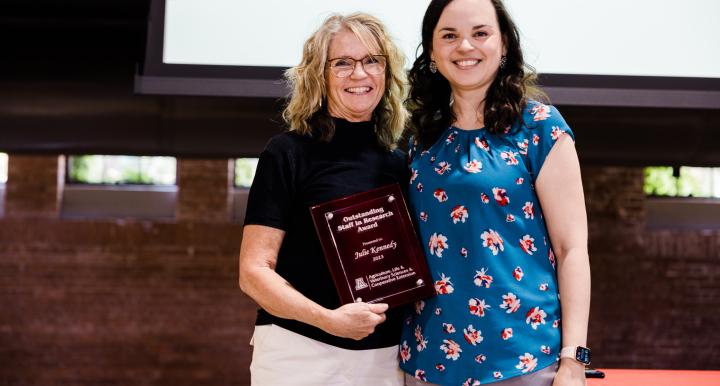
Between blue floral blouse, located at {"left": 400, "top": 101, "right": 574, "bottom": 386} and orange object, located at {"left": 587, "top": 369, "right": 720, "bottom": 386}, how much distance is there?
76 cm

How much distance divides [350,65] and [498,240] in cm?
59

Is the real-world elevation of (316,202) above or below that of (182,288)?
above

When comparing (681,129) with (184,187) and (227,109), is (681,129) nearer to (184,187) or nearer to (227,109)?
(227,109)

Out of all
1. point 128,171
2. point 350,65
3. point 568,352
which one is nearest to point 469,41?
point 350,65

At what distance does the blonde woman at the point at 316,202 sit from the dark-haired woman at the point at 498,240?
0.49ft

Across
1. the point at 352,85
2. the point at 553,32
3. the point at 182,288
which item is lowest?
the point at 182,288

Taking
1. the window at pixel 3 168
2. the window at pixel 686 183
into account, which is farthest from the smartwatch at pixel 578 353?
the window at pixel 3 168

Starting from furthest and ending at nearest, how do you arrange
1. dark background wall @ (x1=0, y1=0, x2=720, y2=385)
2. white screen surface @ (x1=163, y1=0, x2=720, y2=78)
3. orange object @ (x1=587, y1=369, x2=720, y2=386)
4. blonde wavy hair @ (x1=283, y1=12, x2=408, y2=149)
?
dark background wall @ (x1=0, y1=0, x2=720, y2=385), white screen surface @ (x1=163, y1=0, x2=720, y2=78), orange object @ (x1=587, y1=369, x2=720, y2=386), blonde wavy hair @ (x1=283, y1=12, x2=408, y2=149)

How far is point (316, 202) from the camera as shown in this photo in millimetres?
1721

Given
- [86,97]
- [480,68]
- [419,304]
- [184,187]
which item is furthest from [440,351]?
[184,187]

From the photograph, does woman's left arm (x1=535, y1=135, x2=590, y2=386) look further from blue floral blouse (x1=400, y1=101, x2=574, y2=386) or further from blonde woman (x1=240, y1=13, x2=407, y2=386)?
blonde woman (x1=240, y1=13, x2=407, y2=386)

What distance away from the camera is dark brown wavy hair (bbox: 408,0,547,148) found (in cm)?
163

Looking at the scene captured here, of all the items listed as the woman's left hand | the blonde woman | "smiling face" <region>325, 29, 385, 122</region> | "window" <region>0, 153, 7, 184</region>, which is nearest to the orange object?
the woman's left hand

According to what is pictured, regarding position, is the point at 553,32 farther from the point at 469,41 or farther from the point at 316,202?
the point at 316,202
